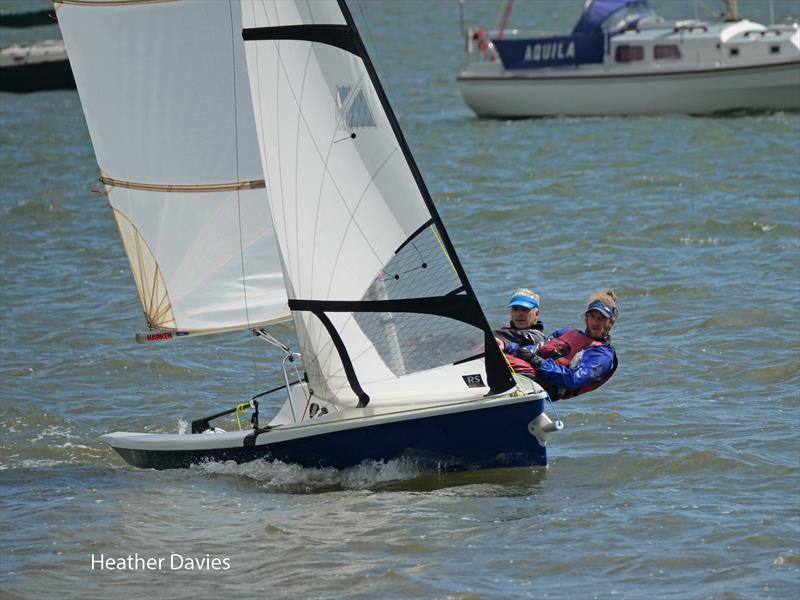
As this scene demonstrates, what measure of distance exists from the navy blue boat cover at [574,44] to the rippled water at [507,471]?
646cm

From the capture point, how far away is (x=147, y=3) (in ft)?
29.1

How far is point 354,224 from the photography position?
8.44 meters

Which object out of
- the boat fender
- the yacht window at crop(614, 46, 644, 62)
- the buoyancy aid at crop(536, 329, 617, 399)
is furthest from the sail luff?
the yacht window at crop(614, 46, 644, 62)

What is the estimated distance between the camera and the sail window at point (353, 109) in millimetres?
8305

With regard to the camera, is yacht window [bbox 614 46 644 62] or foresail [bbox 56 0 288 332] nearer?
foresail [bbox 56 0 288 332]

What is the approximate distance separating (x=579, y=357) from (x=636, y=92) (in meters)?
18.9

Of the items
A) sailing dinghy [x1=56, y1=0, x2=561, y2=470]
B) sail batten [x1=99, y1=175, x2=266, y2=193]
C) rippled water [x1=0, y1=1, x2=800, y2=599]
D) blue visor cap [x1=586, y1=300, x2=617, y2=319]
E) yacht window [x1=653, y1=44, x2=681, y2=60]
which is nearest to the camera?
rippled water [x1=0, y1=1, x2=800, y2=599]

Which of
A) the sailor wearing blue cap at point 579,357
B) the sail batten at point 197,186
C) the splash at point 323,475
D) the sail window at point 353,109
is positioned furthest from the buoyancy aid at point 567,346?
the sail batten at point 197,186

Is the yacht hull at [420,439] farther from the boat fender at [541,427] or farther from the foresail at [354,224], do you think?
the foresail at [354,224]

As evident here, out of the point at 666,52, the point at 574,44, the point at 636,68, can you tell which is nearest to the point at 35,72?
the point at 574,44

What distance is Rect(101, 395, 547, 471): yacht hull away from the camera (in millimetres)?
8188

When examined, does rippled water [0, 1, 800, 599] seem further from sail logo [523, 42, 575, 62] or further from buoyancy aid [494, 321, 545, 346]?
sail logo [523, 42, 575, 62]

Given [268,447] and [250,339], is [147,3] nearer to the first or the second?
[268,447]

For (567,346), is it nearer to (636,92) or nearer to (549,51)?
(636,92)
